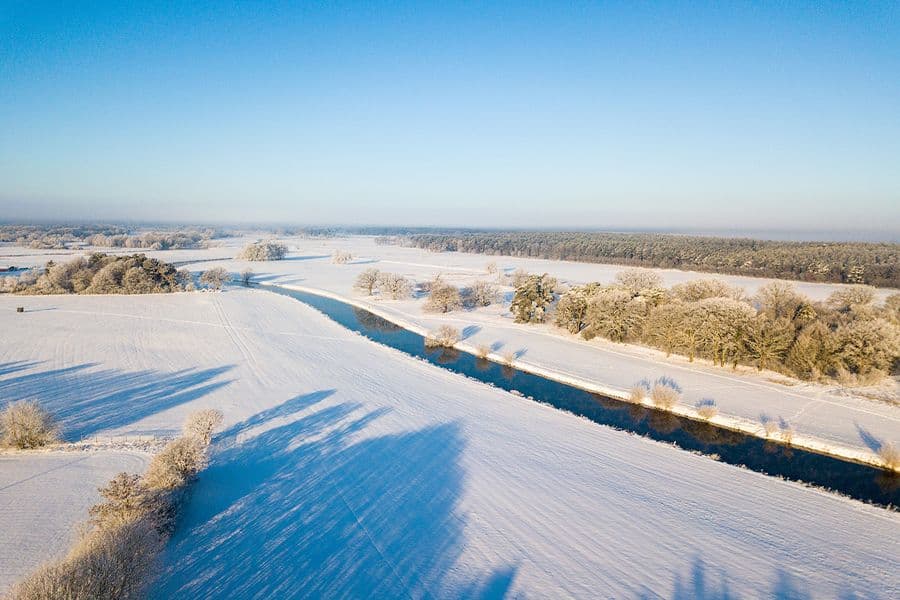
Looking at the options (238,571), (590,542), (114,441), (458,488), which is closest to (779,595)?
(590,542)

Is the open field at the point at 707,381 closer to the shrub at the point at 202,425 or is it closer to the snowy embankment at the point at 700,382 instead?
the snowy embankment at the point at 700,382


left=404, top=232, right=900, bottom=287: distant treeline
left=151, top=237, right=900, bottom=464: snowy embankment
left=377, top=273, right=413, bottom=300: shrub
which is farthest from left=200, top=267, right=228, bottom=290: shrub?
left=404, top=232, right=900, bottom=287: distant treeline

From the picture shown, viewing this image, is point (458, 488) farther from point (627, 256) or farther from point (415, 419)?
point (627, 256)

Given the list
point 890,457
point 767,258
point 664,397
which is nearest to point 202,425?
point 664,397

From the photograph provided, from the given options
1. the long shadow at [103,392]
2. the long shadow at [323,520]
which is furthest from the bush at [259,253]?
the long shadow at [323,520]

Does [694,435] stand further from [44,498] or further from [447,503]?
[44,498]
